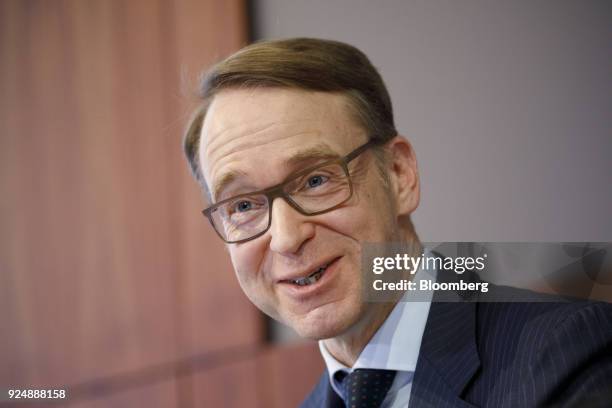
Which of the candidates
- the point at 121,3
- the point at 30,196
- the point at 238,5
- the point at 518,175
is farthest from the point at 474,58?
the point at 30,196

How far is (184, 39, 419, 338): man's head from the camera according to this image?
112 centimetres

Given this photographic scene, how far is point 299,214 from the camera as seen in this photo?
1119 millimetres

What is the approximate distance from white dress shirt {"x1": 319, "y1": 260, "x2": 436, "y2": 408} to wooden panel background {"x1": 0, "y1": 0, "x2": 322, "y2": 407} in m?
1.06

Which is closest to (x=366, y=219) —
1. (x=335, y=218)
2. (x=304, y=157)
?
(x=335, y=218)

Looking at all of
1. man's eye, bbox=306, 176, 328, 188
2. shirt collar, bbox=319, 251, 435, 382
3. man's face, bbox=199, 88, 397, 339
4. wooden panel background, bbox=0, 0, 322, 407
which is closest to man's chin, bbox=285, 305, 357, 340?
man's face, bbox=199, 88, 397, 339

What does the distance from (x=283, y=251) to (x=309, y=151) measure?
194 mm

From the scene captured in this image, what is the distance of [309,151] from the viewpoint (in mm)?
1129

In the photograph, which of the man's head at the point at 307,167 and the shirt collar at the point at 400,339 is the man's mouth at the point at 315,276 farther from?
the shirt collar at the point at 400,339

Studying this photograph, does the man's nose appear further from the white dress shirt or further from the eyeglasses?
the white dress shirt

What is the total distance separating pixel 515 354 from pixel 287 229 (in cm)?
44

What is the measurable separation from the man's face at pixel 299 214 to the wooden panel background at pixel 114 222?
3.56ft

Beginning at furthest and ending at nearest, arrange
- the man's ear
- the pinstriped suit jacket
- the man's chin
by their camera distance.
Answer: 1. the man's ear
2. the man's chin
3. the pinstriped suit jacket

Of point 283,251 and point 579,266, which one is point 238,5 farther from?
point 579,266

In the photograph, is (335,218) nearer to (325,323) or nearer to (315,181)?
(315,181)
